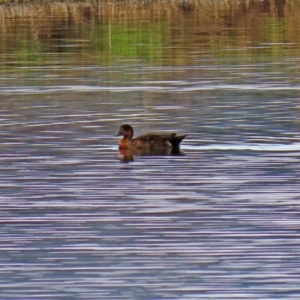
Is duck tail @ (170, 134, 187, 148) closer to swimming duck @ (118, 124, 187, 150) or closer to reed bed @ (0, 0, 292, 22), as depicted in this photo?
swimming duck @ (118, 124, 187, 150)

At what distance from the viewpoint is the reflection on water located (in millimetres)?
9664

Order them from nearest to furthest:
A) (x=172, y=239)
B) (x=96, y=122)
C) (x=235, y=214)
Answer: (x=172, y=239)
(x=235, y=214)
(x=96, y=122)

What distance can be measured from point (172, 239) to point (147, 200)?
1747mm

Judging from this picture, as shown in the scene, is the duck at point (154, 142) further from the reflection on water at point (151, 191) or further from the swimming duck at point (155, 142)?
the reflection on water at point (151, 191)

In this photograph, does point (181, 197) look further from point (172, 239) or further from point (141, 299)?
point (141, 299)

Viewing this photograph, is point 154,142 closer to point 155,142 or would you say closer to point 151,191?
point 155,142

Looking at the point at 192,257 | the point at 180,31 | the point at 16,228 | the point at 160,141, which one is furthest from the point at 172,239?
the point at 180,31

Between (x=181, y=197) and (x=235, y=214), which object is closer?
(x=235, y=214)

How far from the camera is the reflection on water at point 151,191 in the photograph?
9.66m

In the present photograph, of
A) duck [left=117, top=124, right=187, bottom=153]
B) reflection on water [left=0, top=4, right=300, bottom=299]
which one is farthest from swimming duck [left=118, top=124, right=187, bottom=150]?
reflection on water [left=0, top=4, right=300, bottom=299]

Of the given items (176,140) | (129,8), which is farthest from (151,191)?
(129,8)

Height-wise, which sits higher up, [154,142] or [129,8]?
[154,142]

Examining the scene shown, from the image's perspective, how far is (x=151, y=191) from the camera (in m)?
13.0

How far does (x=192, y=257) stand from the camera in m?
10.2
